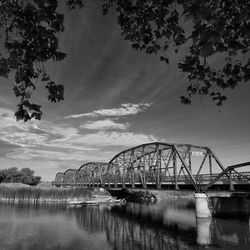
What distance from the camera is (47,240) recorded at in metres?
29.8

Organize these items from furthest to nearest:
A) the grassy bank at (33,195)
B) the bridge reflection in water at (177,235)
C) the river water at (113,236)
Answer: the grassy bank at (33,195), the bridge reflection in water at (177,235), the river water at (113,236)

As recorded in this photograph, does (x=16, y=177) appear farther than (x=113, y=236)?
Yes

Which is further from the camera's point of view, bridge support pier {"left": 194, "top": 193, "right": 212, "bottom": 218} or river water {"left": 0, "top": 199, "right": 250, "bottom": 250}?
bridge support pier {"left": 194, "top": 193, "right": 212, "bottom": 218}

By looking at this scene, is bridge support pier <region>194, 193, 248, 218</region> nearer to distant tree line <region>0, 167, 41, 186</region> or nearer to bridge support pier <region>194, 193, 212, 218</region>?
bridge support pier <region>194, 193, 212, 218</region>

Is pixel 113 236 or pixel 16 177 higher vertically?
pixel 16 177

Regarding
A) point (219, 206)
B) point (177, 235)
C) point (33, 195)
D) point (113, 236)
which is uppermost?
point (33, 195)

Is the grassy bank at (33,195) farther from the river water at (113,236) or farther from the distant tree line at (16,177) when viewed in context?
the distant tree line at (16,177)

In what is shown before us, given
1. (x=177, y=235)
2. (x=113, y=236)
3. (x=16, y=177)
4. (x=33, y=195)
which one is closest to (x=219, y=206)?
(x=177, y=235)

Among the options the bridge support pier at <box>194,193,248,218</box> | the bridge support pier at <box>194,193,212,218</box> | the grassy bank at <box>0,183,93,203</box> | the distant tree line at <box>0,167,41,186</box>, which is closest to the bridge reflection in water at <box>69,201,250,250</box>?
the bridge support pier at <box>194,193,212,218</box>

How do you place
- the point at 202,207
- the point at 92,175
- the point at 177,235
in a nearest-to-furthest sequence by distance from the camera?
the point at 177,235 < the point at 202,207 < the point at 92,175

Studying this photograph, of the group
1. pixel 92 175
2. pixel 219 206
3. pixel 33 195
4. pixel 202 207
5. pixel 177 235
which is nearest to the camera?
pixel 177 235

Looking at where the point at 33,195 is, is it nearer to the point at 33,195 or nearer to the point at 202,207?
the point at 33,195

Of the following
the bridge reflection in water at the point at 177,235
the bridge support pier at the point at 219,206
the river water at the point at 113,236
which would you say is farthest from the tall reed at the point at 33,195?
the bridge support pier at the point at 219,206

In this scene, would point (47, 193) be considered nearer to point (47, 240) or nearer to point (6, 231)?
point (6, 231)
